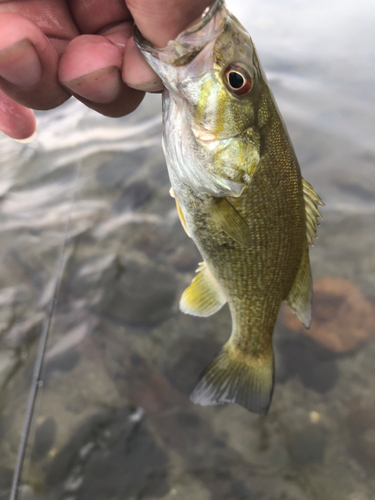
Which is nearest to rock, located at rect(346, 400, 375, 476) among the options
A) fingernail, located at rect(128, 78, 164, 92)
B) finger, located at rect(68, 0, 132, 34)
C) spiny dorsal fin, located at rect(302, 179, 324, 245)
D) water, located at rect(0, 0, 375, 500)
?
water, located at rect(0, 0, 375, 500)

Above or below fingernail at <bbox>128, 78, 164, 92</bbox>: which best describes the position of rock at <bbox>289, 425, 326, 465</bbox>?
below

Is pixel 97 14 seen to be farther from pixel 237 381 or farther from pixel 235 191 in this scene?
pixel 237 381

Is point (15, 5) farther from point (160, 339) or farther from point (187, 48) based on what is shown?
point (160, 339)

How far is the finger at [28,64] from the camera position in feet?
3.15

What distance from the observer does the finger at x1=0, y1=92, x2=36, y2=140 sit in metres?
1.69

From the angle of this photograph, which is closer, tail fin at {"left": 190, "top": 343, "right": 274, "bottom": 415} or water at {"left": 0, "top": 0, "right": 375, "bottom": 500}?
tail fin at {"left": 190, "top": 343, "right": 274, "bottom": 415}

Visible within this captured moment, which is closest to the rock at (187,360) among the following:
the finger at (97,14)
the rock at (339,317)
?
the rock at (339,317)

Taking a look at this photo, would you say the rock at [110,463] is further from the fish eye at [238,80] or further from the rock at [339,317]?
the fish eye at [238,80]

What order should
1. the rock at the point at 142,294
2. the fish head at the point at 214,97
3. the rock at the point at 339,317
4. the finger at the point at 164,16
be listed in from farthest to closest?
the rock at the point at 142,294
the rock at the point at 339,317
the fish head at the point at 214,97
the finger at the point at 164,16

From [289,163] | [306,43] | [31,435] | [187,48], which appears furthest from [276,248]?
[306,43]

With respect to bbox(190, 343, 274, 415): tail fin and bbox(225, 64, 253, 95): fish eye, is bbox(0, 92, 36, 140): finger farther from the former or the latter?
bbox(190, 343, 274, 415): tail fin

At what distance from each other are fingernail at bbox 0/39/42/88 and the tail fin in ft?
4.60

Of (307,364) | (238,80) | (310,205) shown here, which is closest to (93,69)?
(238,80)

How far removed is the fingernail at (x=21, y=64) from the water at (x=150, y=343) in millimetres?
1608
